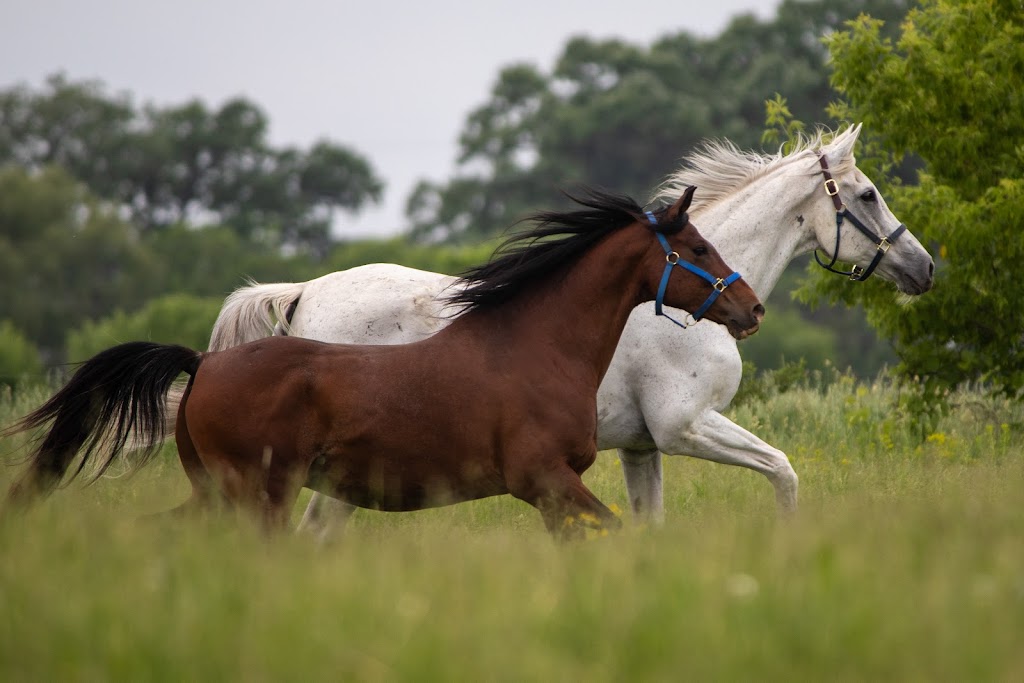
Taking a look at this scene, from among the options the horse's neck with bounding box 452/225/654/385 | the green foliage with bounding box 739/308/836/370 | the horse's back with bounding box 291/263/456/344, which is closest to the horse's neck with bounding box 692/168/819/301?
the horse's neck with bounding box 452/225/654/385

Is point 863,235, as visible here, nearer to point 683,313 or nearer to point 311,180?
point 683,313

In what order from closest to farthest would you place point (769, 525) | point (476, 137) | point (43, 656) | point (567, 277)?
point (43, 656)
point (769, 525)
point (567, 277)
point (476, 137)

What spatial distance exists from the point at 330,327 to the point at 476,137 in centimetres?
4680

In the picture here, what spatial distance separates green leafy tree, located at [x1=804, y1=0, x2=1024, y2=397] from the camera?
902cm

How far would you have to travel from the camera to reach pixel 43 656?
351 cm

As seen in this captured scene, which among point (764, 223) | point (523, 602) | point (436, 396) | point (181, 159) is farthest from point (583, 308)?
point (181, 159)

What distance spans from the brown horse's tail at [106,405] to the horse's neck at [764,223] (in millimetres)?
3102

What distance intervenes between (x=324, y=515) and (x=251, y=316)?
122 cm

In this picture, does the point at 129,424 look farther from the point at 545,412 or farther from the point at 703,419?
the point at 703,419

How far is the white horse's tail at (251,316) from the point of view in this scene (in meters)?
7.41

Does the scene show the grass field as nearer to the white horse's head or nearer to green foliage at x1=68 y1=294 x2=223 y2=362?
the white horse's head

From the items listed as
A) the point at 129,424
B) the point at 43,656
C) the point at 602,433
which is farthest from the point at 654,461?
the point at 43,656

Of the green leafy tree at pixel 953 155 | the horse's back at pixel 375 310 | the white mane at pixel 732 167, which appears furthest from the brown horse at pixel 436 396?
the green leafy tree at pixel 953 155

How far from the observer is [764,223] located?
731 cm
